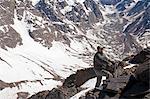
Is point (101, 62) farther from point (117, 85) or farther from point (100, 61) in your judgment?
point (117, 85)

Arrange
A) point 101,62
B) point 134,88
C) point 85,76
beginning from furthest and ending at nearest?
point 85,76 → point 101,62 → point 134,88

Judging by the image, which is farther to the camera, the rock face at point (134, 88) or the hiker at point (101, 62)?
the hiker at point (101, 62)

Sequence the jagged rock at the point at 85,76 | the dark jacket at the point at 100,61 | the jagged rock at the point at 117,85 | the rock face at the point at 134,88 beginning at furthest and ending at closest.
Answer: the jagged rock at the point at 85,76 < the dark jacket at the point at 100,61 < the jagged rock at the point at 117,85 < the rock face at the point at 134,88

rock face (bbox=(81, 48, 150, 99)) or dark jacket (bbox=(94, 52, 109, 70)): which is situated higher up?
dark jacket (bbox=(94, 52, 109, 70))

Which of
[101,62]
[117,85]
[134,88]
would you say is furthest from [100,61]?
[134,88]

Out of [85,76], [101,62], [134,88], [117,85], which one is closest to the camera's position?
[134,88]

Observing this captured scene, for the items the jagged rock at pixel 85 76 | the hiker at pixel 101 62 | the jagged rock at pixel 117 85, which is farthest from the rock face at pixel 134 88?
the jagged rock at pixel 85 76

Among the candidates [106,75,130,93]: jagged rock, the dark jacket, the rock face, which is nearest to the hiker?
the dark jacket

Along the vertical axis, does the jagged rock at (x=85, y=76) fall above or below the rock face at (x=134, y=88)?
above

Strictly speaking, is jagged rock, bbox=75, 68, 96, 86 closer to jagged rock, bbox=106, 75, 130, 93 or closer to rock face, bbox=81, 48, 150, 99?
jagged rock, bbox=106, 75, 130, 93

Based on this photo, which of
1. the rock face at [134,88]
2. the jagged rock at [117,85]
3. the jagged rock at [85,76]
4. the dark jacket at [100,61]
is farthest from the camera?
the jagged rock at [85,76]

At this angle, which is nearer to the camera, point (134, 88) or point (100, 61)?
point (134, 88)

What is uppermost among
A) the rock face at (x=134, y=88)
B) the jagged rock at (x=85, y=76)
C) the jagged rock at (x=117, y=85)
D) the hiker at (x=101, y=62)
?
the jagged rock at (x=85, y=76)

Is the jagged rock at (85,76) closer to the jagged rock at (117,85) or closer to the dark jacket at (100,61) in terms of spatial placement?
the dark jacket at (100,61)
